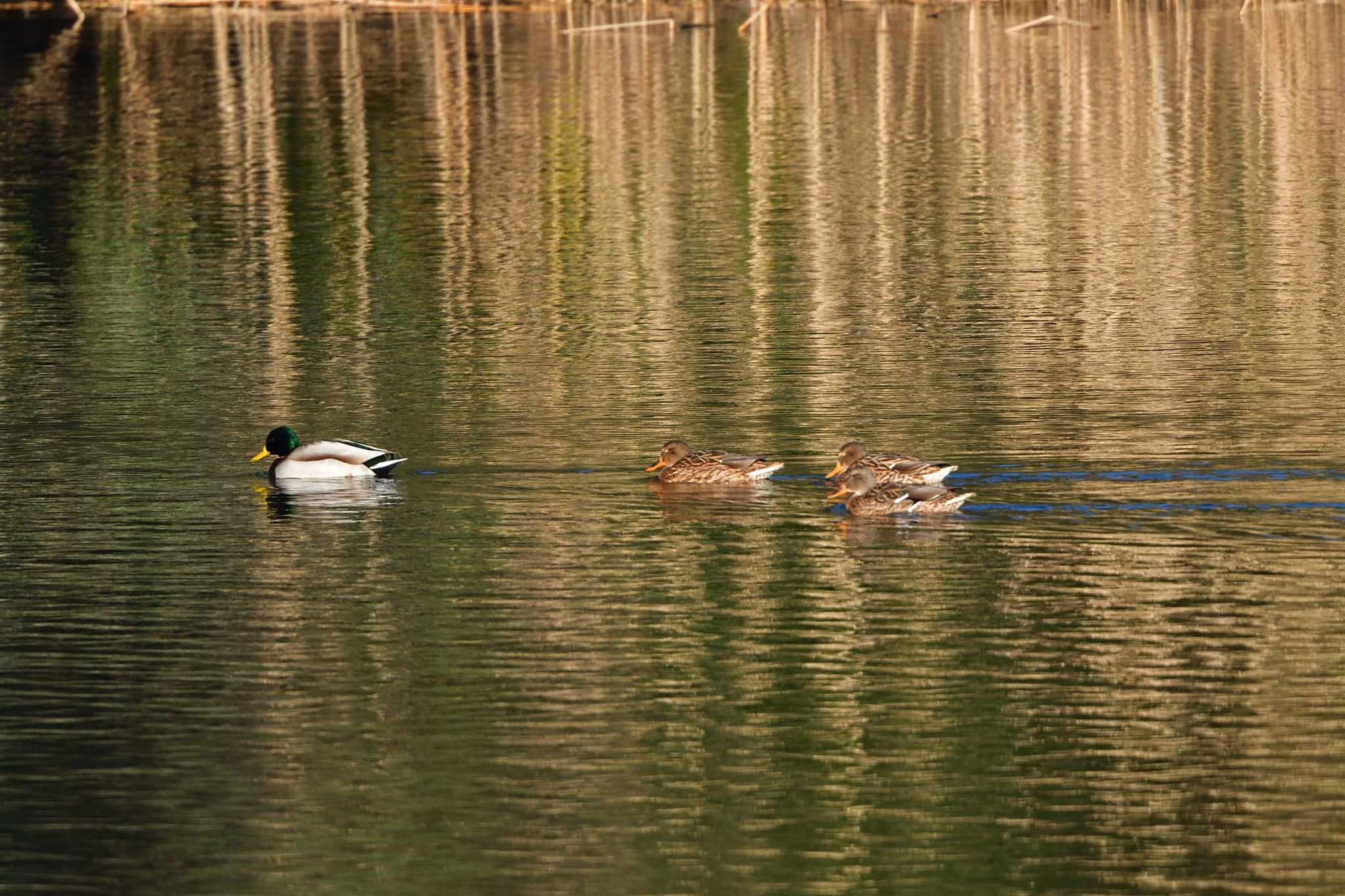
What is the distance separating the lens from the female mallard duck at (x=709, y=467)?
68.0 feet

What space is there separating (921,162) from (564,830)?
36268 millimetres

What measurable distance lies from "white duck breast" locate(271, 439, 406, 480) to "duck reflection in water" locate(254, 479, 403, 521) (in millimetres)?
85

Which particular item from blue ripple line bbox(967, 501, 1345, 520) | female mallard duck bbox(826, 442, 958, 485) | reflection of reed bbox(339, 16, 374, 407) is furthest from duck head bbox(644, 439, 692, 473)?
reflection of reed bbox(339, 16, 374, 407)

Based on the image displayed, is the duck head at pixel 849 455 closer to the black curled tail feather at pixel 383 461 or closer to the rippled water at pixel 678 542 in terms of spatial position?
the rippled water at pixel 678 542

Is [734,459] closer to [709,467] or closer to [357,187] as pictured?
[709,467]

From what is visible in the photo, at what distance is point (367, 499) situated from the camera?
69.2 ft

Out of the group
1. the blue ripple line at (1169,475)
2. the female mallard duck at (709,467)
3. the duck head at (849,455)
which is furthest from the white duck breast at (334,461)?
the blue ripple line at (1169,475)

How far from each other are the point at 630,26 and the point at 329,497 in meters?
67.1

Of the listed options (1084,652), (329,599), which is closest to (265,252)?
(329,599)

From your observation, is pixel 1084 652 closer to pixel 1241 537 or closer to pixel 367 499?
pixel 1241 537

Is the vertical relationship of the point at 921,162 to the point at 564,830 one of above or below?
above

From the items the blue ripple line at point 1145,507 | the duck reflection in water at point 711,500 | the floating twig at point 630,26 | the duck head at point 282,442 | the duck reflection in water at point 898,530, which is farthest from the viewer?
the floating twig at point 630,26

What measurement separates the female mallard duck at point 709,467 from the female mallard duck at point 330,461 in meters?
2.44

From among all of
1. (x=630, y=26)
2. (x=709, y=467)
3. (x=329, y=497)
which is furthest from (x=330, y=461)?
(x=630, y=26)
